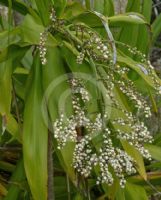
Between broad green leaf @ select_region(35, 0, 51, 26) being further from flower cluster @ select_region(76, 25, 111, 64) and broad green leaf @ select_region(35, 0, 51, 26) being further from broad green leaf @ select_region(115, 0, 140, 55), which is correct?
broad green leaf @ select_region(115, 0, 140, 55)

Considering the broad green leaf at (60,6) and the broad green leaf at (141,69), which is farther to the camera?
the broad green leaf at (60,6)

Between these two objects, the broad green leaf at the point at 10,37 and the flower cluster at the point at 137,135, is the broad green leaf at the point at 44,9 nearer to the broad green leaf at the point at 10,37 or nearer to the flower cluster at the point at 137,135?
the broad green leaf at the point at 10,37

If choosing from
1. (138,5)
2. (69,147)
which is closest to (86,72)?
(69,147)

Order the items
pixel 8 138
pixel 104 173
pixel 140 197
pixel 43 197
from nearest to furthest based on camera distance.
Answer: pixel 104 173
pixel 43 197
pixel 140 197
pixel 8 138

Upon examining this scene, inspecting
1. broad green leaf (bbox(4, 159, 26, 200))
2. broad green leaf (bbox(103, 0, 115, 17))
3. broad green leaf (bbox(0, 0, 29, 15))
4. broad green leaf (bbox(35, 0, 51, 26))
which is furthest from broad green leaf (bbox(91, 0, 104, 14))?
broad green leaf (bbox(4, 159, 26, 200))

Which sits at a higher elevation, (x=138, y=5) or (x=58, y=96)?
(x=138, y=5)

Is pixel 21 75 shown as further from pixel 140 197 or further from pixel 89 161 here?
pixel 89 161

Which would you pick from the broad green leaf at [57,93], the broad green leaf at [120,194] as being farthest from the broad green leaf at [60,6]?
the broad green leaf at [120,194]
